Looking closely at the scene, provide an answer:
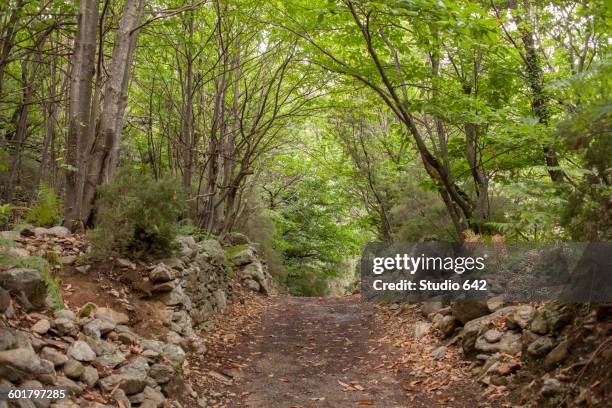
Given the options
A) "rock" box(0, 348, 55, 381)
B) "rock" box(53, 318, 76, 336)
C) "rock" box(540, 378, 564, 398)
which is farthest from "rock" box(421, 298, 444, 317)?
"rock" box(0, 348, 55, 381)

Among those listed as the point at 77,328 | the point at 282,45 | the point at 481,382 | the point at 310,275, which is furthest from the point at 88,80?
the point at 310,275

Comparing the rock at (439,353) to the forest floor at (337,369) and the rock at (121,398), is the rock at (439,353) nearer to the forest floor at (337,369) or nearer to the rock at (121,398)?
the forest floor at (337,369)

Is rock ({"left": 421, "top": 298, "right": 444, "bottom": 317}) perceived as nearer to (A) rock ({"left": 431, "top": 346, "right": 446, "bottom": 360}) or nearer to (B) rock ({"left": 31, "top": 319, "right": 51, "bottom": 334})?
(A) rock ({"left": 431, "top": 346, "right": 446, "bottom": 360})

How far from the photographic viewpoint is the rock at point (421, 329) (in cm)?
703

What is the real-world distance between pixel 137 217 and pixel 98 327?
1795 millimetres

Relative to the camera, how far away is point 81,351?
3.90 meters

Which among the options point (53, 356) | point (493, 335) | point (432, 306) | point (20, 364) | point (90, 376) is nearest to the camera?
point (20, 364)

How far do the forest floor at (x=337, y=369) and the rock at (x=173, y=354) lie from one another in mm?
387

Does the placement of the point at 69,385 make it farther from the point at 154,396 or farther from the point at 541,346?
the point at 541,346

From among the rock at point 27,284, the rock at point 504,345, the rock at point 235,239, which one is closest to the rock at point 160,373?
the rock at point 27,284

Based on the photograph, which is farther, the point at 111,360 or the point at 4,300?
the point at 111,360

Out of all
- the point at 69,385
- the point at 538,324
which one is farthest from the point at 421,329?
the point at 69,385

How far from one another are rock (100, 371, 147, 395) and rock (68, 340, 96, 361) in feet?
0.78

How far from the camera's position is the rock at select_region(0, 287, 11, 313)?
3.55 metres
